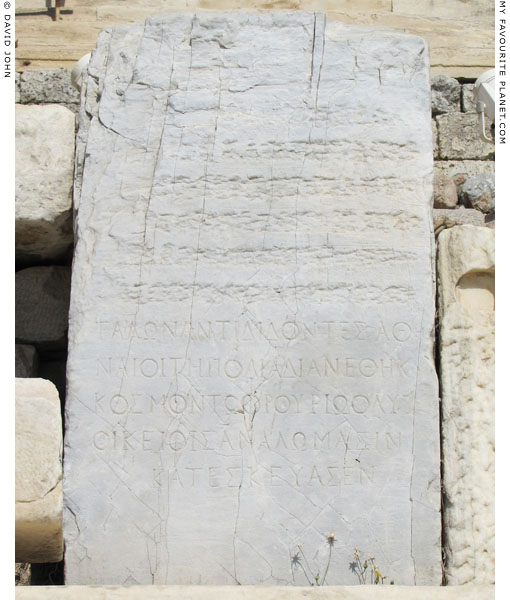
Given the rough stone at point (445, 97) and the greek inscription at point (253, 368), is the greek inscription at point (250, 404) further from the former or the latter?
the rough stone at point (445, 97)

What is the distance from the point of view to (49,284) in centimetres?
433

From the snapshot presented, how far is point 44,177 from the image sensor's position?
4043 mm

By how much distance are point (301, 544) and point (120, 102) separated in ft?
6.43

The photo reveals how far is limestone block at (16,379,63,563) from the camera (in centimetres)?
338

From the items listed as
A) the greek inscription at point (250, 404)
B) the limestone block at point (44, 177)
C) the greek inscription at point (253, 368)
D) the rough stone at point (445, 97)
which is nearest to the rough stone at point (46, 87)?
the limestone block at point (44, 177)

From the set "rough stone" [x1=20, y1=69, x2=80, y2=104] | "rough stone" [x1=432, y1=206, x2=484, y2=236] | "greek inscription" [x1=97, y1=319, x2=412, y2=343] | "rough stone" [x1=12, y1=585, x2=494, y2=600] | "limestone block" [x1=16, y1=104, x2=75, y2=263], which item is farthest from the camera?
"rough stone" [x1=20, y1=69, x2=80, y2=104]

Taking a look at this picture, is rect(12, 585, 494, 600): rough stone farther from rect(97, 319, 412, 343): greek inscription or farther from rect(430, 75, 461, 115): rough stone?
rect(430, 75, 461, 115): rough stone

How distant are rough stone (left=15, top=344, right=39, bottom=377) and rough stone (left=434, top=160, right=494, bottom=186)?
2681 mm

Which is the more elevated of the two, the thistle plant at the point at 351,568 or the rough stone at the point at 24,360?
the rough stone at the point at 24,360

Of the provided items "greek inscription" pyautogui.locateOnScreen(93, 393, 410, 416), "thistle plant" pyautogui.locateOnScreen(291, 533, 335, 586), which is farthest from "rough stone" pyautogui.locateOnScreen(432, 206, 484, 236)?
"thistle plant" pyautogui.locateOnScreen(291, 533, 335, 586)

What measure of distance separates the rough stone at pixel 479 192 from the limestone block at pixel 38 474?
9.33 ft

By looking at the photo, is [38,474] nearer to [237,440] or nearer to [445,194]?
[237,440]

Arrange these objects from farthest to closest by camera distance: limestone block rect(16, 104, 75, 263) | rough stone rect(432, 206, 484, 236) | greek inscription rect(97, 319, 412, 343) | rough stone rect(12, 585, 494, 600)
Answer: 1. rough stone rect(432, 206, 484, 236)
2. limestone block rect(16, 104, 75, 263)
3. greek inscription rect(97, 319, 412, 343)
4. rough stone rect(12, 585, 494, 600)

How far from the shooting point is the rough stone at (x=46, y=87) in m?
5.77
